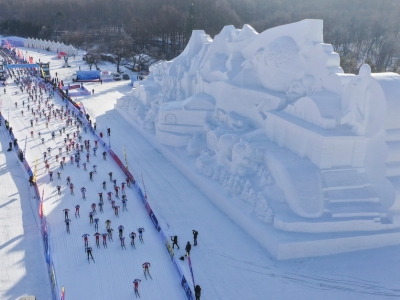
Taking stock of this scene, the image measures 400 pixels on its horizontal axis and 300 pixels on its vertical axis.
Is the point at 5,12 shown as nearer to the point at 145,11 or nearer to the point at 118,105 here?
the point at 145,11

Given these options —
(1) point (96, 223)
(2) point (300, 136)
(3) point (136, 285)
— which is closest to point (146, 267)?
(3) point (136, 285)

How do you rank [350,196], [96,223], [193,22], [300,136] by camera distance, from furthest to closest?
[193,22] < [300,136] < [96,223] < [350,196]

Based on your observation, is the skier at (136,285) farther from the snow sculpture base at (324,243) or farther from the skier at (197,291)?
the snow sculpture base at (324,243)

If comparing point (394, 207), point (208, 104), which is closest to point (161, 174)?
point (208, 104)

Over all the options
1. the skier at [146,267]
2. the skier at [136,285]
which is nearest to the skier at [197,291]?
the skier at [136,285]

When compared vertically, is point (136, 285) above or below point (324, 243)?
below

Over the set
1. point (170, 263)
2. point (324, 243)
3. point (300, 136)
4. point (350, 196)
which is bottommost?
point (170, 263)

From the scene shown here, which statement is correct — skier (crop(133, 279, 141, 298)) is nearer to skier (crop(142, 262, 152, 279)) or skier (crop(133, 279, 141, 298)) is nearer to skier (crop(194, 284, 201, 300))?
skier (crop(142, 262, 152, 279))

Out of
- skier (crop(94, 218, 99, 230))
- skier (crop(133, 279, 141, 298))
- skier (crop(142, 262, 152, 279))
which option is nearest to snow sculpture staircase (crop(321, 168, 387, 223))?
skier (crop(142, 262, 152, 279))

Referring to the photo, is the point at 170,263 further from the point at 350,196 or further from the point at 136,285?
the point at 350,196
